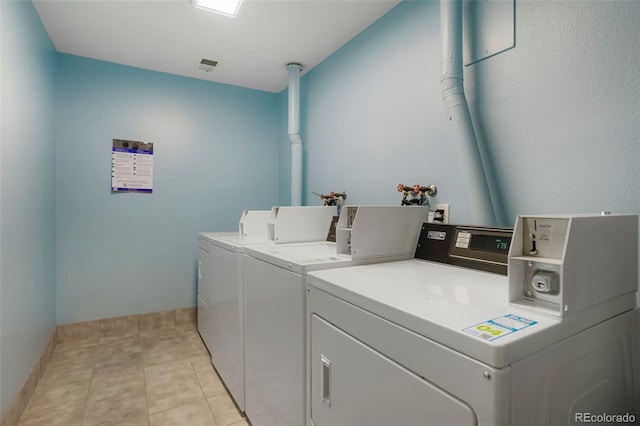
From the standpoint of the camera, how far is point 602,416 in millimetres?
842

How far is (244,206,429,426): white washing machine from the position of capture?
125 centimetres

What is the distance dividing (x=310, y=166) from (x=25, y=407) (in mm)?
2476

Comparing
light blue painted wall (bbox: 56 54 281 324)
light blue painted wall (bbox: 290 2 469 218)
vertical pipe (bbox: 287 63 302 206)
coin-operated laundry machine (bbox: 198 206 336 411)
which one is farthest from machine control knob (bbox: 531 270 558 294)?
light blue painted wall (bbox: 56 54 281 324)

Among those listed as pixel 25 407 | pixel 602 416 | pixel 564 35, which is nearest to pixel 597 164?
pixel 564 35

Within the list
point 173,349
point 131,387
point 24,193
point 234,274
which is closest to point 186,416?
point 131,387

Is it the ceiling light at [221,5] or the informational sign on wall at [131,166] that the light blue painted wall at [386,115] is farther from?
the informational sign on wall at [131,166]

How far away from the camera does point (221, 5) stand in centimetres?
201

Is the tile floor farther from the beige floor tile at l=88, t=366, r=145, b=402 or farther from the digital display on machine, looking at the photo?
the digital display on machine

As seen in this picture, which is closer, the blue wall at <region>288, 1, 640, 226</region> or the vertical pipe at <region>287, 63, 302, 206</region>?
the blue wall at <region>288, 1, 640, 226</region>

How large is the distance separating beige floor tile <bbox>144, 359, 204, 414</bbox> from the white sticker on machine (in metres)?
1.92

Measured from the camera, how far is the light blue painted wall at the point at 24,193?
5.21ft

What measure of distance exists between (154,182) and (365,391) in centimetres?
283

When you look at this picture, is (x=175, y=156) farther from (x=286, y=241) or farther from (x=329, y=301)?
(x=329, y=301)

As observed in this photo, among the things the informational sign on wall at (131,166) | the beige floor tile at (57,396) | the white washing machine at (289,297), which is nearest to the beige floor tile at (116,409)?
the beige floor tile at (57,396)
